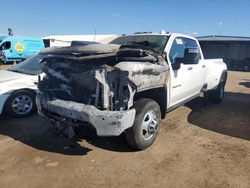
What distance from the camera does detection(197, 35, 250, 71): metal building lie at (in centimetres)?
2466

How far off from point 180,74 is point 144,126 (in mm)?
1621

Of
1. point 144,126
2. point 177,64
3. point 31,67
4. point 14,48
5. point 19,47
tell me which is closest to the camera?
point 144,126

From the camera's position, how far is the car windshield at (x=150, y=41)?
5000mm

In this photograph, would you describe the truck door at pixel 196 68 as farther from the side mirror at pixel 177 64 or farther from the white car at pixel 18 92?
the white car at pixel 18 92

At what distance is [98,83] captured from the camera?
3.73 meters

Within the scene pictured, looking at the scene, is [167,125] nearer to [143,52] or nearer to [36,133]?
[143,52]

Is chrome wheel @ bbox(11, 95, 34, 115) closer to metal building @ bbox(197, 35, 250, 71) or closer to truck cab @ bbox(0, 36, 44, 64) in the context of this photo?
truck cab @ bbox(0, 36, 44, 64)

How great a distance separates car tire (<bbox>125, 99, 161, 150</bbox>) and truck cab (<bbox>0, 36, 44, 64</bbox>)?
21.0 m

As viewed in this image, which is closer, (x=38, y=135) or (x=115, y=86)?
(x=115, y=86)

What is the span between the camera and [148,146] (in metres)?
4.39

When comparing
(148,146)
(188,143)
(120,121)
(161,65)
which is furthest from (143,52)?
(188,143)

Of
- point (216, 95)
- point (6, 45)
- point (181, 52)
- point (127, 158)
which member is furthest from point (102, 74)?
point (6, 45)

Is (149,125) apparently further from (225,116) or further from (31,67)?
(31,67)

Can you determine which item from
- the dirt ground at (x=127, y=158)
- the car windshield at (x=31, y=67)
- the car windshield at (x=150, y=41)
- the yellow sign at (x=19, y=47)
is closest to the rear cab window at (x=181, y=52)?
the car windshield at (x=150, y=41)
